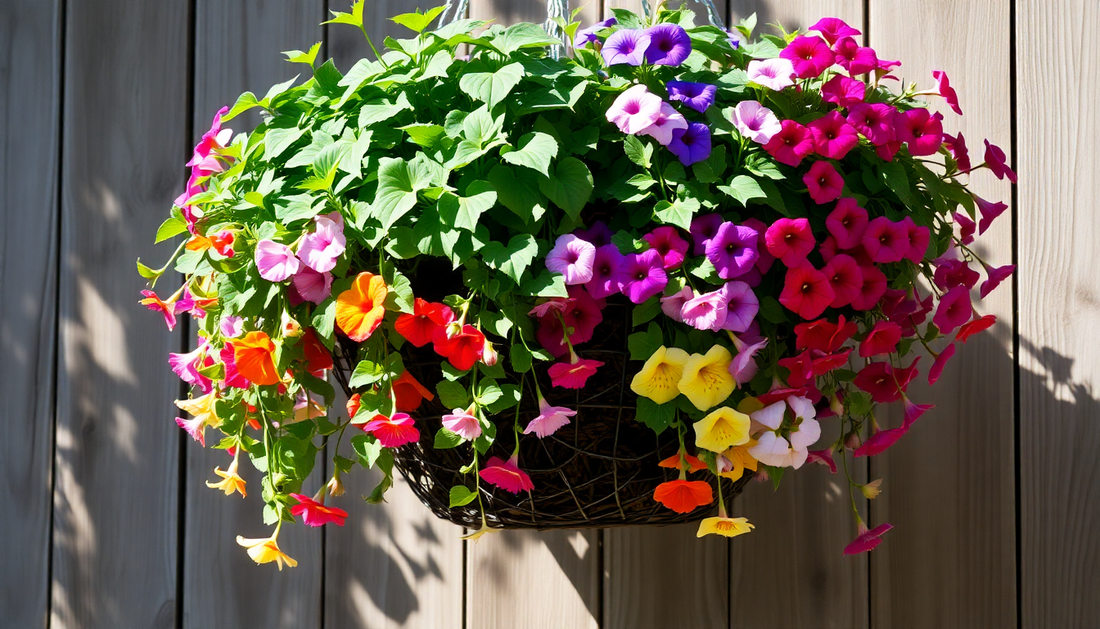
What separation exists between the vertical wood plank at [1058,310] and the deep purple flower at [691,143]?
0.68m

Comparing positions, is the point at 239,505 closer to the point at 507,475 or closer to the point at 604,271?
the point at 507,475

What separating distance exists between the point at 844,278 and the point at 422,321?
35 cm

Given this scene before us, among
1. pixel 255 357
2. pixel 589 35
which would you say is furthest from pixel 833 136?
pixel 255 357

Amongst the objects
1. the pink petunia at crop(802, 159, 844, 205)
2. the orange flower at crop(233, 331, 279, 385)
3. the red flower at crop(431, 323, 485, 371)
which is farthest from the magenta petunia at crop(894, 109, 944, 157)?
the orange flower at crop(233, 331, 279, 385)

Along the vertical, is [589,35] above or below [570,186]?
above

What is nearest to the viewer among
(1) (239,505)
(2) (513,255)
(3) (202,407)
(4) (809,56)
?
(2) (513,255)

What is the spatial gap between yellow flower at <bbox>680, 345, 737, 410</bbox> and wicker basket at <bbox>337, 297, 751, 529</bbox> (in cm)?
7

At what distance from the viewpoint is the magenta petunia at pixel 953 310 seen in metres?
0.80

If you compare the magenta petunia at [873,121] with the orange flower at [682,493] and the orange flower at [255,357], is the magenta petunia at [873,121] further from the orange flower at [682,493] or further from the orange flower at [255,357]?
the orange flower at [255,357]

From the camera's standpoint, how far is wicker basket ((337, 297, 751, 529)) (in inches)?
29.9

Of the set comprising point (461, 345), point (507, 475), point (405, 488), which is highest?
point (461, 345)

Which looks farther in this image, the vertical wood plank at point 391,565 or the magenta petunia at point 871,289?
the vertical wood plank at point 391,565

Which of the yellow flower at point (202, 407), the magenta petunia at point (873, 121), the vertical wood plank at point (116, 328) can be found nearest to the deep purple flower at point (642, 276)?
the magenta petunia at point (873, 121)

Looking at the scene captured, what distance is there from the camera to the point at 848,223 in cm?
74
